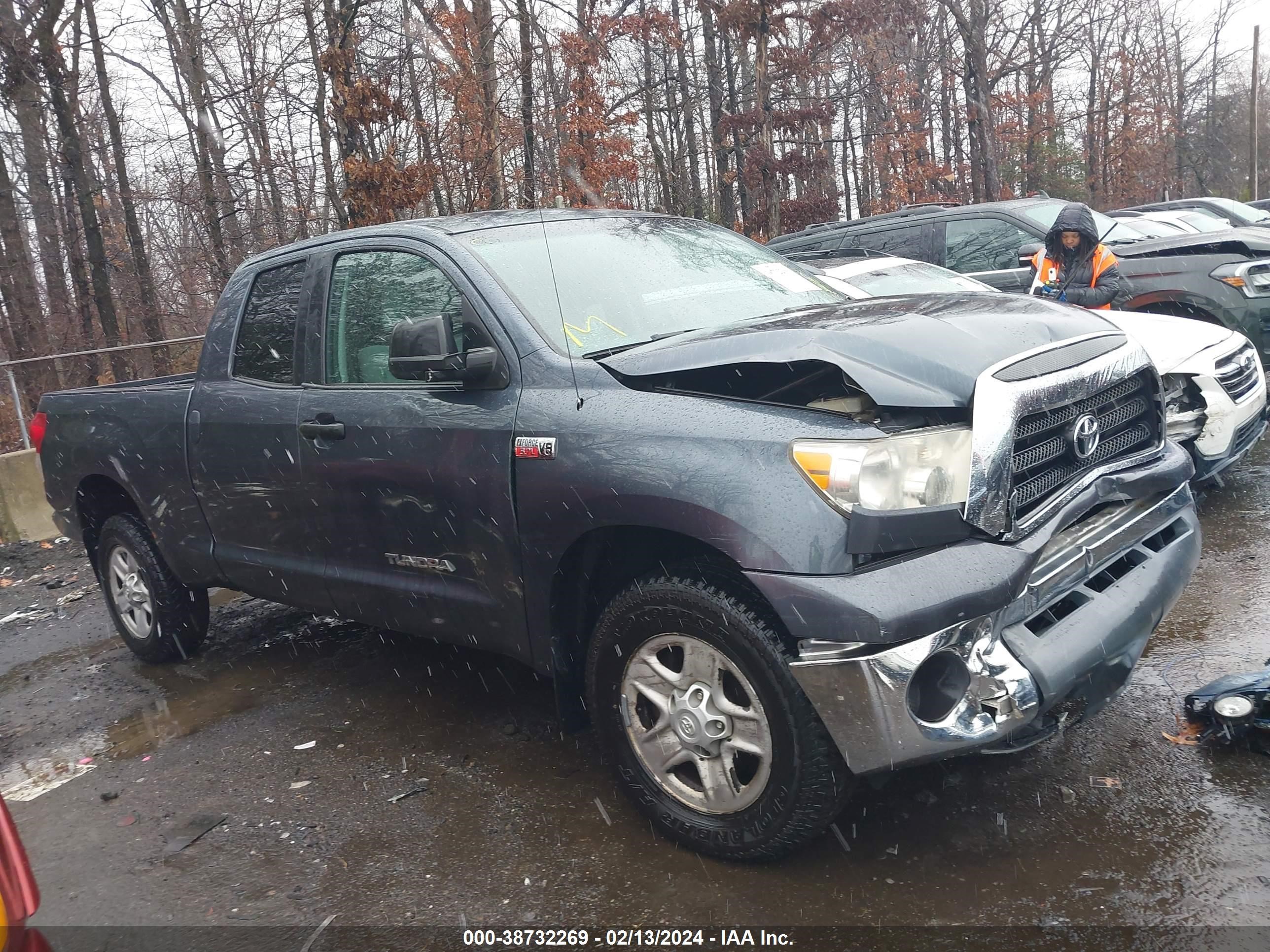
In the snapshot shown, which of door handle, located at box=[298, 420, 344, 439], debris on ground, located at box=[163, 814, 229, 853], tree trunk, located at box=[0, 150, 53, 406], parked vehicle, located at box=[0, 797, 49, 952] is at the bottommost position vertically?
debris on ground, located at box=[163, 814, 229, 853]

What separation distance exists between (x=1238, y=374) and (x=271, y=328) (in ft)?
16.4

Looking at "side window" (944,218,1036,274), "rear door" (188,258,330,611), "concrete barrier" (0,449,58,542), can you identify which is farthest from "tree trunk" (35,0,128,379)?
"rear door" (188,258,330,611)

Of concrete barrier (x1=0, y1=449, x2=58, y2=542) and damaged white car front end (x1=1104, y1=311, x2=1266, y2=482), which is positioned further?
concrete barrier (x1=0, y1=449, x2=58, y2=542)

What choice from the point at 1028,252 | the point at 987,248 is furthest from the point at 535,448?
the point at 987,248

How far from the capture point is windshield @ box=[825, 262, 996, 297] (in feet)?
24.8

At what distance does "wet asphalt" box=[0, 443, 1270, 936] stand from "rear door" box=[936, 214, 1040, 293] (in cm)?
453

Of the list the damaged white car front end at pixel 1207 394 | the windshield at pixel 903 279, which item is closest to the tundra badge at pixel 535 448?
the damaged white car front end at pixel 1207 394

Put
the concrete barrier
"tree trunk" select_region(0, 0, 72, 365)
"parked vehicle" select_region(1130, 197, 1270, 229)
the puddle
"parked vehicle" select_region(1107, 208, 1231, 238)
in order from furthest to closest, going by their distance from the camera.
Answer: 1. "tree trunk" select_region(0, 0, 72, 365)
2. "parked vehicle" select_region(1130, 197, 1270, 229)
3. "parked vehicle" select_region(1107, 208, 1231, 238)
4. the concrete barrier
5. the puddle

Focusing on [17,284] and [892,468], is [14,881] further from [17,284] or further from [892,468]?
[17,284]

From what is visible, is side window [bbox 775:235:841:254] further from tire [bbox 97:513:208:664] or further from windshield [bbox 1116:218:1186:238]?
tire [bbox 97:513:208:664]

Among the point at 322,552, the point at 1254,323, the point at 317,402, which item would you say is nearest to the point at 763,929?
the point at 322,552

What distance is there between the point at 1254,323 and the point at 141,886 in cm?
795

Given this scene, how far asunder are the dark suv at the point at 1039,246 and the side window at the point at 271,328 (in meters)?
5.61

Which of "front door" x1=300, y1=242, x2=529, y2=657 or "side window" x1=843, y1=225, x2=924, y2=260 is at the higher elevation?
"side window" x1=843, y1=225, x2=924, y2=260
